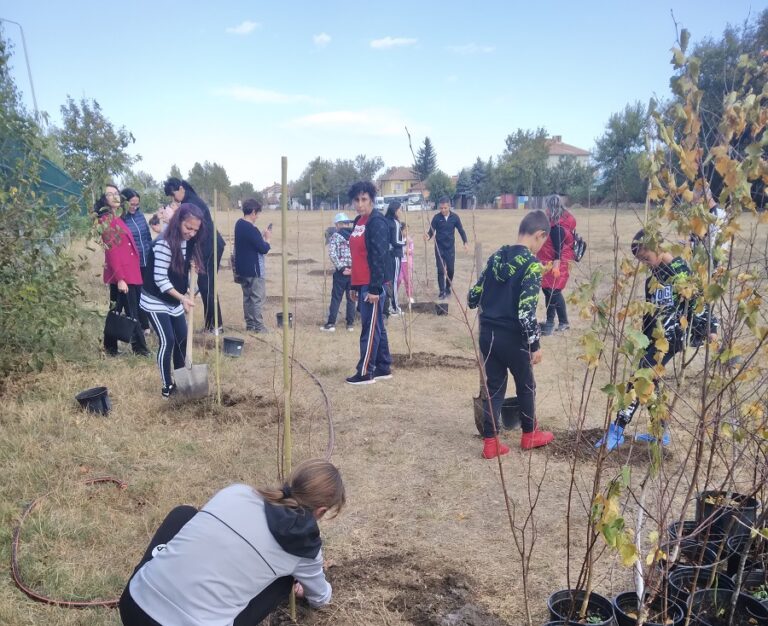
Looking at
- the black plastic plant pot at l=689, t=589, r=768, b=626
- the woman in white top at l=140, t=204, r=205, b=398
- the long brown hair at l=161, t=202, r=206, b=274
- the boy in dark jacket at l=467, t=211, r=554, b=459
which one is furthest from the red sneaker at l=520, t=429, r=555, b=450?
the long brown hair at l=161, t=202, r=206, b=274

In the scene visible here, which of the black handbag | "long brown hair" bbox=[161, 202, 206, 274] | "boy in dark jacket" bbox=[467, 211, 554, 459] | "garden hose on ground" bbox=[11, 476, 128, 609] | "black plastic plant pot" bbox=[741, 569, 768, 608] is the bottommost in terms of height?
"garden hose on ground" bbox=[11, 476, 128, 609]

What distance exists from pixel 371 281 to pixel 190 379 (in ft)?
5.78

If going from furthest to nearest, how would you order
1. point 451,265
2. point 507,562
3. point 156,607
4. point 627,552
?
point 451,265 < point 507,562 < point 156,607 < point 627,552

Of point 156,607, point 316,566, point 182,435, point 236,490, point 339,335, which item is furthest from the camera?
point 339,335

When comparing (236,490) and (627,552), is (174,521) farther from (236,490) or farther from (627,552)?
(627,552)

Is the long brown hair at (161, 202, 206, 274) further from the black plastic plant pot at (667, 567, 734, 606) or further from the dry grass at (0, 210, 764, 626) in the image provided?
the black plastic plant pot at (667, 567, 734, 606)

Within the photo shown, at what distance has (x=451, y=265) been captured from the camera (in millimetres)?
10508

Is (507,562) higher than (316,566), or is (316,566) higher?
(316,566)

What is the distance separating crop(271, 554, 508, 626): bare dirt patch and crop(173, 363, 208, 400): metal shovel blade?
8.52ft

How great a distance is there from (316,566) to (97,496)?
6.17 ft

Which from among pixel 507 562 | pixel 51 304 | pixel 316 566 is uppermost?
pixel 51 304

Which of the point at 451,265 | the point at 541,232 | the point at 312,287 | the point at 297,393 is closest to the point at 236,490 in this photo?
the point at 541,232

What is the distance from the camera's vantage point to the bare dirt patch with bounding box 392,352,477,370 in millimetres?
6547

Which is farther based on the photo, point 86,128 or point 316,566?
point 86,128
